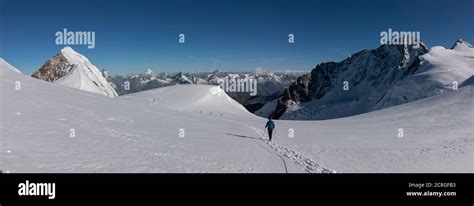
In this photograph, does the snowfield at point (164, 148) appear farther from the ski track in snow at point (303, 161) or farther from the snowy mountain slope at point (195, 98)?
the snowy mountain slope at point (195, 98)

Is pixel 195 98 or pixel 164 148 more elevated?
pixel 195 98

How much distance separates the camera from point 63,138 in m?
15.8

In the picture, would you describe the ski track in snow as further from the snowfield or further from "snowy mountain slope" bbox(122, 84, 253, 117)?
"snowy mountain slope" bbox(122, 84, 253, 117)

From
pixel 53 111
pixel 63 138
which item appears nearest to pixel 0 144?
pixel 63 138

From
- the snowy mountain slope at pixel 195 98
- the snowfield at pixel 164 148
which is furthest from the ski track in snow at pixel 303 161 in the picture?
the snowy mountain slope at pixel 195 98

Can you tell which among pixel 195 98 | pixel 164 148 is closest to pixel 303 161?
pixel 164 148

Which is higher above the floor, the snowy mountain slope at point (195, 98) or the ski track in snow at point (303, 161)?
the snowy mountain slope at point (195, 98)

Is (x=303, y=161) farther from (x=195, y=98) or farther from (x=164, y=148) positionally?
(x=195, y=98)

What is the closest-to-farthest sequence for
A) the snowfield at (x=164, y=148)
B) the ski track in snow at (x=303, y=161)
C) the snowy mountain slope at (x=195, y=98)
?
1. the snowfield at (x=164, y=148)
2. the ski track in snow at (x=303, y=161)
3. the snowy mountain slope at (x=195, y=98)

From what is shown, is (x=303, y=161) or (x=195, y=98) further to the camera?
(x=195, y=98)

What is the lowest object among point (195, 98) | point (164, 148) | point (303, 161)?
point (303, 161)

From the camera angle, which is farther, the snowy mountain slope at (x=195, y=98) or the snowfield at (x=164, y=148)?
the snowy mountain slope at (x=195, y=98)
